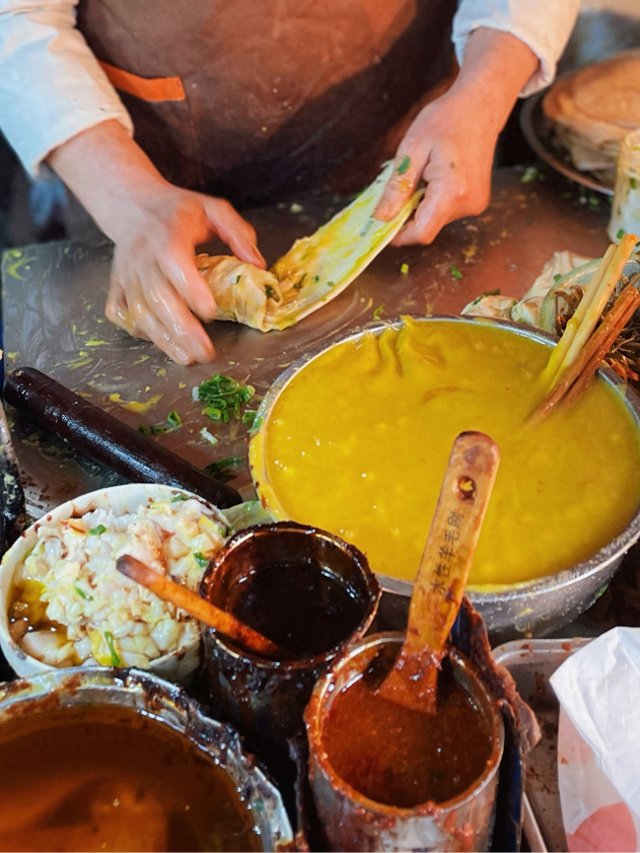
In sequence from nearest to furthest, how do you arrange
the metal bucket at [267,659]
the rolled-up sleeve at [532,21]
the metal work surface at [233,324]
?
the metal bucket at [267,659]
the metal work surface at [233,324]
the rolled-up sleeve at [532,21]

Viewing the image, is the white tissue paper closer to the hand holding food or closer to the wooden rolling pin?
the wooden rolling pin

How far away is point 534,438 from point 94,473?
0.96 metres

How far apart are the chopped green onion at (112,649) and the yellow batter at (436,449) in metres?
0.33

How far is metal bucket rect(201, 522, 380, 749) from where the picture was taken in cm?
111

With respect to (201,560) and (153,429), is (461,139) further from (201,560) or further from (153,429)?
(201,560)

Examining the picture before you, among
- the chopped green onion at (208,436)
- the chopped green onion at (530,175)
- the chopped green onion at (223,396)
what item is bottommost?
the chopped green onion at (208,436)

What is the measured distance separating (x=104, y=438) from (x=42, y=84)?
113 cm

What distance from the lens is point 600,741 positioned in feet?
4.22

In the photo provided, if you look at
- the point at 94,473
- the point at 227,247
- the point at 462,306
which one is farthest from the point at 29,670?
the point at 462,306

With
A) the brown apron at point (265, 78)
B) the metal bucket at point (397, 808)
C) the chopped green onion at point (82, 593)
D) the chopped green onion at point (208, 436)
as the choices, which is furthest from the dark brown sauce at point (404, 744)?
the brown apron at point (265, 78)

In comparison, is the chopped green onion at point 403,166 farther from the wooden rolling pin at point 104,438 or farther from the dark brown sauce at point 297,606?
the dark brown sauce at point 297,606

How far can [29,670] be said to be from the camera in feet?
4.31

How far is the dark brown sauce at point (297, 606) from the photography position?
1197mm

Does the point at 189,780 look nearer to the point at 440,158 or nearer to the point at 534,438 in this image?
the point at 534,438
